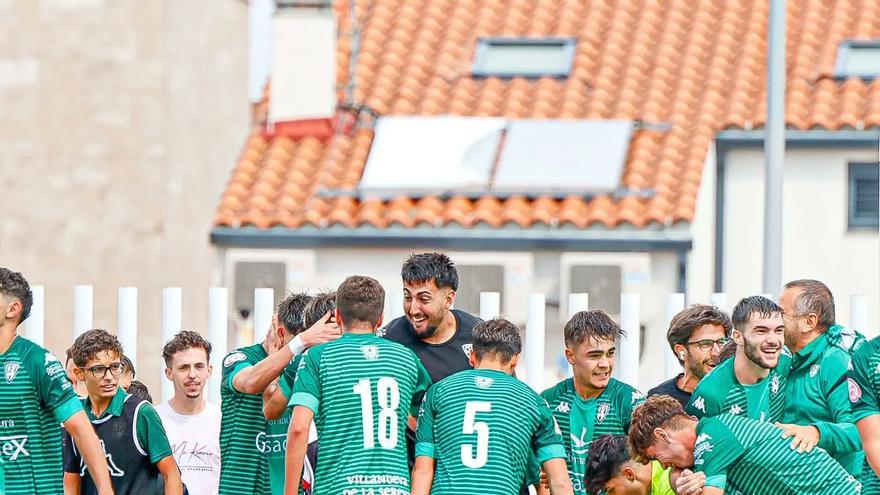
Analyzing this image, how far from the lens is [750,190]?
64.0 feet

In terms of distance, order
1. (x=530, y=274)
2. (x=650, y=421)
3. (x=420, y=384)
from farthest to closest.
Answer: (x=530, y=274)
(x=420, y=384)
(x=650, y=421)

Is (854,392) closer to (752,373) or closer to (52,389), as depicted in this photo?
(752,373)

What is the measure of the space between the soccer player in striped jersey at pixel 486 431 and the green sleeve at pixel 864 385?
1297 millimetres

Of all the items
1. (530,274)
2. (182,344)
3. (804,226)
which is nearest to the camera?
(182,344)

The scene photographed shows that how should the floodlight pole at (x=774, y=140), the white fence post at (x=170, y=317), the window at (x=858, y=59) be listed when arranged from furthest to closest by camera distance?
the window at (x=858, y=59) < the floodlight pole at (x=774, y=140) < the white fence post at (x=170, y=317)

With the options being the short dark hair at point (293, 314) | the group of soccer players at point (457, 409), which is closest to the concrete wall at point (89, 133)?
the group of soccer players at point (457, 409)

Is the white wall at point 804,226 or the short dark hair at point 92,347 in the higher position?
the white wall at point 804,226

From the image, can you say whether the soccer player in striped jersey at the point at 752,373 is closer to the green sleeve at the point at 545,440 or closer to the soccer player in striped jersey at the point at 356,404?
the green sleeve at the point at 545,440

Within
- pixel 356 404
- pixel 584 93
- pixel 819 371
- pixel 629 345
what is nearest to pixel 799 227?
pixel 584 93

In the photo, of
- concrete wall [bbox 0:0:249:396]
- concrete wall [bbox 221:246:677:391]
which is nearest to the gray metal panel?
concrete wall [bbox 221:246:677:391]

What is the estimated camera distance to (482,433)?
7465mm

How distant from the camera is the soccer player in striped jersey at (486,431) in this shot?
7.46 meters

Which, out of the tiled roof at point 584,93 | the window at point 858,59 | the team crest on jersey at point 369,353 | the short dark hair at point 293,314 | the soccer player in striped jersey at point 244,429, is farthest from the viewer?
the window at point 858,59

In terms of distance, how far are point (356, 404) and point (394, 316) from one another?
3260 mm
